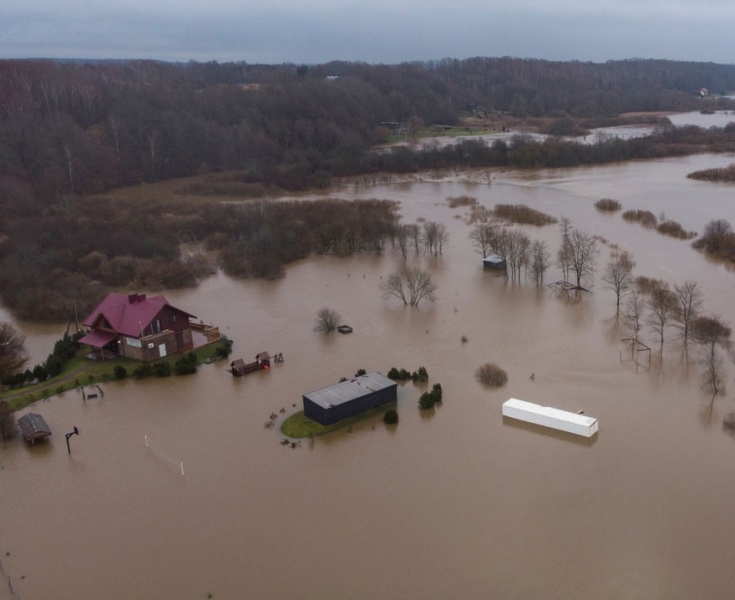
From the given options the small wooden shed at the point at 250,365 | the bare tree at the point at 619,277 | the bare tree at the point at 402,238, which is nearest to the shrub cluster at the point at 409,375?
the small wooden shed at the point at 250,365

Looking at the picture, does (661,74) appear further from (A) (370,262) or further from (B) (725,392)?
(B) (725,392)

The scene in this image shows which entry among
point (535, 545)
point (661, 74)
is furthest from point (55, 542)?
point (661, 74)

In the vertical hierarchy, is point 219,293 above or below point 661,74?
below

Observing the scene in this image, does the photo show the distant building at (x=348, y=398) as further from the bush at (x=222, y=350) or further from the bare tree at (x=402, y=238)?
the bare tree at (x=402, y=238)

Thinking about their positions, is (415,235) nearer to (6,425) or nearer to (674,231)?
(674,231)

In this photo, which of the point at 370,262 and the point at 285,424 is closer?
the point at 285,424

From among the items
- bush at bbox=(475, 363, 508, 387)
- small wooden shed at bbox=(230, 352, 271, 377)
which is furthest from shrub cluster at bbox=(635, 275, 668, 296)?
small wooden shed at bbox=(230, 352, 271, 377)

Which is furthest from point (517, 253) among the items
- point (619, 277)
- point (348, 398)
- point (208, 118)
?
point (208, 118)
